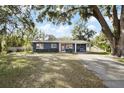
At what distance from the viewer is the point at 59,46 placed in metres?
36.3

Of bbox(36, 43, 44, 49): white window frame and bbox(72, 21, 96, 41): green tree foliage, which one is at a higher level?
bbox(72, 21, 96, 41): green tree foliage

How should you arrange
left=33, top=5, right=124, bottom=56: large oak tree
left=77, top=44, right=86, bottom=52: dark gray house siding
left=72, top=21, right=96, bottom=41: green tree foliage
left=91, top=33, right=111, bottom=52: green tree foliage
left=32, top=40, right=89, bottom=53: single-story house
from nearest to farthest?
left=33, top=5, right=124, bottom=56: large oak tree → left=32, top=40, right=89, bottom=53: single-story house → left=77, top=44, right=86, bottom=52: dark gray house siding → left=91, top=33, right=111, bottom=52: green tree foliage → left=72, top=21, right=96, bottom=41: green tree foliage

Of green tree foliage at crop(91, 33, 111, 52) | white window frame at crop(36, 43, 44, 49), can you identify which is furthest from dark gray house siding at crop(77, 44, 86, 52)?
white window frame at crop(36, 43, 44, 49)

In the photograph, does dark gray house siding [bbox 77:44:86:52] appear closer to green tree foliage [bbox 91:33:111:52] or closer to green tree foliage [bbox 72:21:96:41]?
green tree foliage [bbox 91:33:111:52]

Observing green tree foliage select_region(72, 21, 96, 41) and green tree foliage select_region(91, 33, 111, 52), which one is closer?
green tree foliage select_region(91, 33, 111, 52)

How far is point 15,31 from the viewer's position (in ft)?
51.5

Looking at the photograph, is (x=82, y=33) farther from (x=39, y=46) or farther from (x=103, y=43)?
(x=39, y=46)

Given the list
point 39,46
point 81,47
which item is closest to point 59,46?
point 39,46

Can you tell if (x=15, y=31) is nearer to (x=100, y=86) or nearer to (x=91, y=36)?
(x=100, y=86)

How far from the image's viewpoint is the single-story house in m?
35.2

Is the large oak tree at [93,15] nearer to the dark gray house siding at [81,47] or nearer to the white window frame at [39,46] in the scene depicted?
the white window frame at [39,46]

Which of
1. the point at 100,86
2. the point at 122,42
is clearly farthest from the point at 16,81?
the point at 122,42

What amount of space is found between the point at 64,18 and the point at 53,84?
16.0 m
